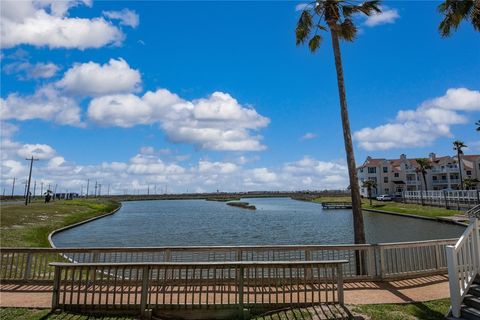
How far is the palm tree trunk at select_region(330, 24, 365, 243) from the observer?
12.5 meters

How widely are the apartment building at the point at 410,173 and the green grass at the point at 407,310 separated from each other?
93.4 meters

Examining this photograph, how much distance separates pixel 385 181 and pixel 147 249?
106 metres

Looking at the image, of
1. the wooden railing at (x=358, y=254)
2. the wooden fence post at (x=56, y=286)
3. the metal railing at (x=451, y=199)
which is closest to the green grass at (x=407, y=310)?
the wooden railing at (x=358, y=254)

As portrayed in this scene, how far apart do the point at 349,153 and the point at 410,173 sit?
10031 cm

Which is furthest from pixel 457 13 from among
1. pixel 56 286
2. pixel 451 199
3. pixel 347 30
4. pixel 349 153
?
pixel 451 199

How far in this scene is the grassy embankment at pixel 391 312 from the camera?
24.1ft

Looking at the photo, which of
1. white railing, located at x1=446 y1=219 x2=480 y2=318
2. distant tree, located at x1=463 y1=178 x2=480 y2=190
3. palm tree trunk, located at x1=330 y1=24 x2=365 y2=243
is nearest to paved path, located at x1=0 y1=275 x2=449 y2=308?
white railing, located at x1=446 y1=219 x2=480 y2=318

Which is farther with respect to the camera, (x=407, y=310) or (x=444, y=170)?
(x=444, y=170)

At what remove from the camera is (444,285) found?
32.4ft

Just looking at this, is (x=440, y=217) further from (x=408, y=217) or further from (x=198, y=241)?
(x=198, y=241)

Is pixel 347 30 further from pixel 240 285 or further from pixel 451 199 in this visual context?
pixel 451 199

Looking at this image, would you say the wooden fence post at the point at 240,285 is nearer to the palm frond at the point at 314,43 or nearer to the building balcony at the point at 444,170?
the palm frond at the point at 314,43

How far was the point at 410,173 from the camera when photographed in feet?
337

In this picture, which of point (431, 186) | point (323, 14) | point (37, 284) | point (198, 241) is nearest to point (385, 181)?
point (431, 186)
